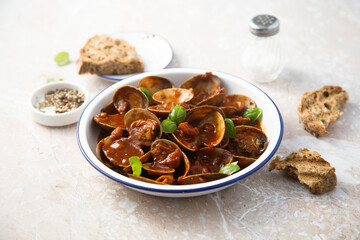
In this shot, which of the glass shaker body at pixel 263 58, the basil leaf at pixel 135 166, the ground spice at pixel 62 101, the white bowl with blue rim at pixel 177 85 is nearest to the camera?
the white bowl with blue rim at pixel 177 85

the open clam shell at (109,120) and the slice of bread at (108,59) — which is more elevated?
the open clam shell at (109,120)

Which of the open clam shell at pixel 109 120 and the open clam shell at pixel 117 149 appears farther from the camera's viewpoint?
the open clam shell at pixel 109 120

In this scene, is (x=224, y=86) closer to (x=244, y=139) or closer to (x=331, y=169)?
(x=244, y=139)

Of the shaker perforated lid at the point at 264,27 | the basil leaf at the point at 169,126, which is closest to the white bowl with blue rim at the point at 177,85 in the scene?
the basil leaf at the point at 169,126

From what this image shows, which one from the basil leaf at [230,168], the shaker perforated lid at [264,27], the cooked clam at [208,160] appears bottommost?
the cooked clam at [208,160]

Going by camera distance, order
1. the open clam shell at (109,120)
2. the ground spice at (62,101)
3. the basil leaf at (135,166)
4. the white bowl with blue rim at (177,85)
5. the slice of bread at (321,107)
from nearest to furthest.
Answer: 1. the white bowl with blue rim at (177,85)
2. the basil leaf at (135,166)
3. the open clam shell at (109,120)
4. the slice of bread at (321,107)
5. the ground spice at (62,101)

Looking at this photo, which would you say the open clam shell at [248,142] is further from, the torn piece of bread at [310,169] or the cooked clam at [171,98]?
the cooked clam at [171,98]

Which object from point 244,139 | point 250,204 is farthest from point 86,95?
point 250,204
